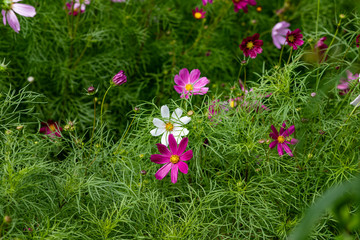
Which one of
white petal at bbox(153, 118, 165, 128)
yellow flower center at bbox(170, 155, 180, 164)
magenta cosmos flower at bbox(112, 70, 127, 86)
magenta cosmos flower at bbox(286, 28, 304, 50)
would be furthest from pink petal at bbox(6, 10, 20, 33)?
magenta cosmos flower at bbox(286, 28, 304, 50)

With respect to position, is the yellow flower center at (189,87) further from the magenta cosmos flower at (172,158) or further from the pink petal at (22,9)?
the pink petal at (22,9)

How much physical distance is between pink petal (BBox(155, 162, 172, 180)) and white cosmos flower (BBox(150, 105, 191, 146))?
0.06 meters

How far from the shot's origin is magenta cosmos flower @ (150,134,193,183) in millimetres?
1089

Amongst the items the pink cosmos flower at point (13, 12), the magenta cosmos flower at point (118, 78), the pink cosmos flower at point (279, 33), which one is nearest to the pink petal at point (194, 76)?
the magenta cosmos flower at point (118, 78)

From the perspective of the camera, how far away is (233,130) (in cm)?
120

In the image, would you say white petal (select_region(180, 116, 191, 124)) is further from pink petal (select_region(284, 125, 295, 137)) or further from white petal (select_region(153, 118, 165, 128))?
pink petal (select_region(284, 125, 295, 137))

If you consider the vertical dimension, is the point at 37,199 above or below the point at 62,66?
above

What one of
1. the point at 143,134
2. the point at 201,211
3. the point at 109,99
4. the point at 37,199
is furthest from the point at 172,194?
the point at 109,99

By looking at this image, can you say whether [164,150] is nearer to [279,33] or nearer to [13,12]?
[13,12]

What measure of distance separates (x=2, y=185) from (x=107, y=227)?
0.25m

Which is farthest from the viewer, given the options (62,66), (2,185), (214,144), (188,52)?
(188,52)

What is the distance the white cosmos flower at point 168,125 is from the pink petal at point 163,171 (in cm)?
6

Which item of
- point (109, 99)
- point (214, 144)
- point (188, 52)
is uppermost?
point (214, 144)

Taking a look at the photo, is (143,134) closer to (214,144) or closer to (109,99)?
(214,144)
